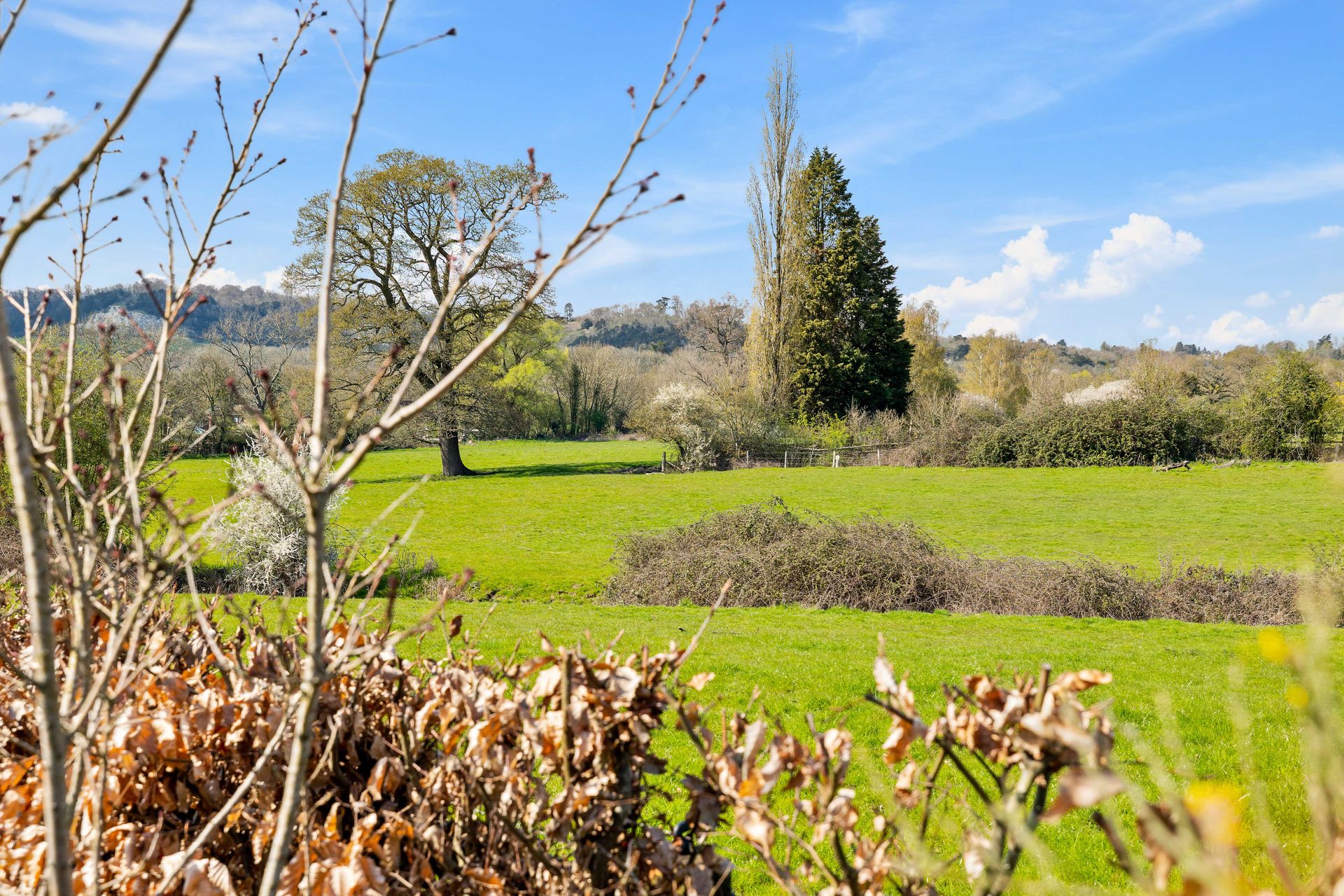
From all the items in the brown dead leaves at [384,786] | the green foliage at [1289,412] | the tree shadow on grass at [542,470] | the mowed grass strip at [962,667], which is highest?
the green foliage at [1289,412]

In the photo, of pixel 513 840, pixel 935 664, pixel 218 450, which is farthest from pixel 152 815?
pixel 218 450

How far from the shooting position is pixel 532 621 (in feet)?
31.4

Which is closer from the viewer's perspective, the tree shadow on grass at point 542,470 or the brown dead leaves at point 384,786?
the brown dead leaves at point 384,786

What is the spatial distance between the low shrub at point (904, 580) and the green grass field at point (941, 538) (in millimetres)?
1016

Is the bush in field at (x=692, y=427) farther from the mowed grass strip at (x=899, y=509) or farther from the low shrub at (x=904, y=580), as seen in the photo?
the low shrub at (x=904, y=580)

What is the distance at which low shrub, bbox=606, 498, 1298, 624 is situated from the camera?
1129 centimetres

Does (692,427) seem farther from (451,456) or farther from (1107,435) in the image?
(1107,435)

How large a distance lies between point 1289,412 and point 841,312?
1621 centimetres

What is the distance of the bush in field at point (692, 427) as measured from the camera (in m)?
31.8

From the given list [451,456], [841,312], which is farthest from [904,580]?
[841,312]

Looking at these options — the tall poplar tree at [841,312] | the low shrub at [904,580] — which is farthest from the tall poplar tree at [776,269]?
the low shrub at [904,580]

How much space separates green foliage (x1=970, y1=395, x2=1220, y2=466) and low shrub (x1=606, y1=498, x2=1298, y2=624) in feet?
53.8

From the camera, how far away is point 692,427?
105 feet

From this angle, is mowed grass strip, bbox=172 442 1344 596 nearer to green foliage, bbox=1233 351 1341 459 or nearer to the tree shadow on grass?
the tree shadow on grass
